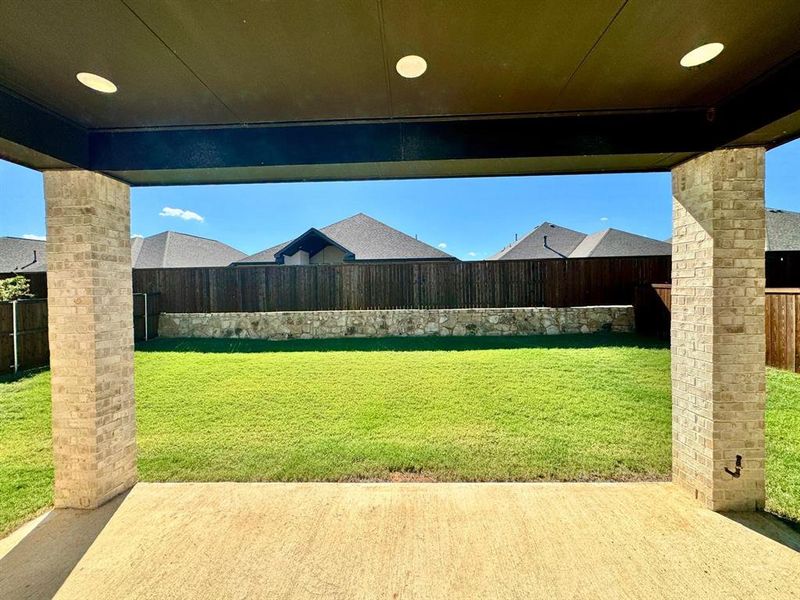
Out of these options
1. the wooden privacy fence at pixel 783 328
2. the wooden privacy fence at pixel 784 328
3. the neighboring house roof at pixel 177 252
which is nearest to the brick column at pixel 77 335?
the wooden privacy fence at pixel 783 328

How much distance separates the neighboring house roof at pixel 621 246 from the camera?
1470cm

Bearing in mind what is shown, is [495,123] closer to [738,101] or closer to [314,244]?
[738,101]

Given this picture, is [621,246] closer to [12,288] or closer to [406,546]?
[406,546]

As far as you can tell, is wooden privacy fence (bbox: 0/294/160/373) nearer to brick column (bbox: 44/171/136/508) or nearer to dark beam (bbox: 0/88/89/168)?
brick column (bbox: 44/171/136/508)

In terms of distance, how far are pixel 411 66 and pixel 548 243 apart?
1731cm

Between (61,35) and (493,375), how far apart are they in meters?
6.35

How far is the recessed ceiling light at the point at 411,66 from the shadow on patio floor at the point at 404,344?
6.95 meters

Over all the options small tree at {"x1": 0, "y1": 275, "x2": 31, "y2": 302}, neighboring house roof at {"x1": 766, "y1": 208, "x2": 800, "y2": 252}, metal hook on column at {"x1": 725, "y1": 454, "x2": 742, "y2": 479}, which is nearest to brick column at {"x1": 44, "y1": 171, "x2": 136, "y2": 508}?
metal hook on column at {"x1": 725, "y1": 454, "x2": 742, "y2": 479}

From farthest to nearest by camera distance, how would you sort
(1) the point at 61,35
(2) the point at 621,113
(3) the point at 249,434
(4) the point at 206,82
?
(3) the point at 249,434
(2) the point at 621,113
(4) the point at 206,82
(1) the point at 61,35

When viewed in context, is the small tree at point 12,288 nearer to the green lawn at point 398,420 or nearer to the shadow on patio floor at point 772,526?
the green lawn at point 398,420

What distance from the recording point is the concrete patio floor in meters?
2.10

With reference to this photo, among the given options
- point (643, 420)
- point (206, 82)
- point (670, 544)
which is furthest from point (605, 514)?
point (206, 82)

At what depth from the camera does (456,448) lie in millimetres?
3900

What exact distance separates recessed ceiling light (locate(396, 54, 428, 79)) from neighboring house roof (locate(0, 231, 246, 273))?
16591 mm
